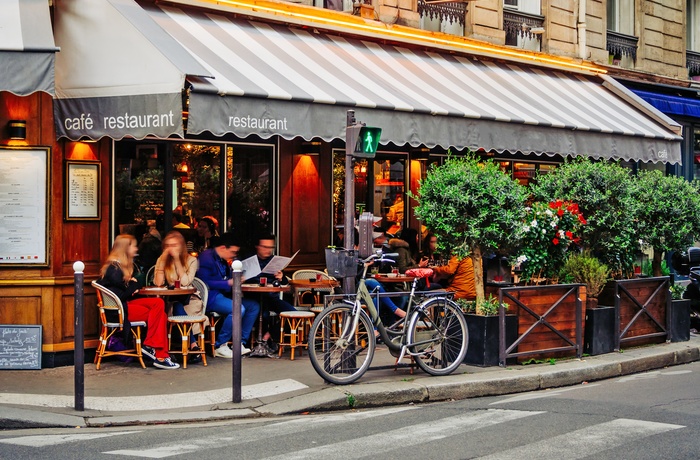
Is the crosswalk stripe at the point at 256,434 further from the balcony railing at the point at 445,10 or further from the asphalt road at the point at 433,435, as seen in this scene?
the balcony railing at the point at 445,10

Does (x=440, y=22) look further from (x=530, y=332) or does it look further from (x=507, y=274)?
(x=530, y=332)

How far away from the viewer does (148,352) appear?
34.2 feet

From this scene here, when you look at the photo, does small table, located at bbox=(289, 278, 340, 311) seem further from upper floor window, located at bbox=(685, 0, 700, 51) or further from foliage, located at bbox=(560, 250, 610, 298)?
upper floor window, located at bbox=(685, 0, 700, 51)

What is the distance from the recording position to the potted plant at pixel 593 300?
11.4 meters

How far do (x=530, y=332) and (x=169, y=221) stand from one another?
4.75 meters

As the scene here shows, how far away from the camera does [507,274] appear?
12695mm

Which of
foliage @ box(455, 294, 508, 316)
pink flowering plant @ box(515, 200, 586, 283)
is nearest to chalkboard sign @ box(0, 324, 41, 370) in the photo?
foliage @ box(455, 294, 508, 316)

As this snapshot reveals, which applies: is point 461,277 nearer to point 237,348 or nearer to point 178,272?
point 178,272

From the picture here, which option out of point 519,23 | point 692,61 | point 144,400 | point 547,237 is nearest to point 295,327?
point 144,400

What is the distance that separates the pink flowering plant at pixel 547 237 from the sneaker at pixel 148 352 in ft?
13.7

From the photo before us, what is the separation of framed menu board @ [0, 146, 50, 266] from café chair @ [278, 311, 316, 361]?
2.76 m

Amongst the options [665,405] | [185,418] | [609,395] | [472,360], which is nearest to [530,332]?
[472,360]

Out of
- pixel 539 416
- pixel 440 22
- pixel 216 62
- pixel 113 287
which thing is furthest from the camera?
pixel 440 22

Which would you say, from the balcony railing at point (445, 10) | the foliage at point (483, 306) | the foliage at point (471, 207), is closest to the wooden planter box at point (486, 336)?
the foliage at point (483, 306)
